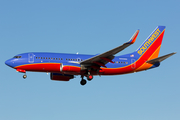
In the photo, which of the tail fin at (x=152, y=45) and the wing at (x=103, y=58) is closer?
the wing at (x=103, y=58)

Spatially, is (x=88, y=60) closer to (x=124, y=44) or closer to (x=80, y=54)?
(x=80, y=54)

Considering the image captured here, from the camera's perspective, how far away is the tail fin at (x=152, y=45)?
5388cm

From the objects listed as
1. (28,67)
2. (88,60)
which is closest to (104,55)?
(88,60)

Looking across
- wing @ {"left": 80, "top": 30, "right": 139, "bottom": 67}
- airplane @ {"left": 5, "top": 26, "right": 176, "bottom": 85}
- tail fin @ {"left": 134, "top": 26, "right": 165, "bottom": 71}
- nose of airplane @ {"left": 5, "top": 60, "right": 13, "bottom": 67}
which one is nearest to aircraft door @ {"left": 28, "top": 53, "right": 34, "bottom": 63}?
airplane @ {"left": 5, "top": 26, "right": 176, "bottom": 85}

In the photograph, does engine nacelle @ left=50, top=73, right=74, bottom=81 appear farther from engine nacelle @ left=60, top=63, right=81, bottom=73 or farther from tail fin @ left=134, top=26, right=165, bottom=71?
tail fin @ left=134, top=26, right=165, bottom=71

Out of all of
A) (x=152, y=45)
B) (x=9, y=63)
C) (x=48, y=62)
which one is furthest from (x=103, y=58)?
(x=9, y=63)

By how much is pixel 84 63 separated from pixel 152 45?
41.6 feet

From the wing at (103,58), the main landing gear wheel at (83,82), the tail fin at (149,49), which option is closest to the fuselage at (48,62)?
the wing at (103,58)

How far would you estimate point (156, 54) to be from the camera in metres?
54.9

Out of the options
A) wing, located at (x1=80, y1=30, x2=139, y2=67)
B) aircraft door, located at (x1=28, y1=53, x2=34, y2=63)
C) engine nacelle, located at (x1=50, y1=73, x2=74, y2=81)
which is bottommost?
engine nacelle, located at (x1=50, y1=73, x2=74, y2=81)

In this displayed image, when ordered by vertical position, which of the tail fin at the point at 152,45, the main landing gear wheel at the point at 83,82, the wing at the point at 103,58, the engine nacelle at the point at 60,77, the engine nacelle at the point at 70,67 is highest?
the tail fin at the point at 152,45

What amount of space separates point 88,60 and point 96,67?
7.02 feet

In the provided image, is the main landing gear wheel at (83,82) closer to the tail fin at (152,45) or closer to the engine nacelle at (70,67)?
the engine nacelle at (70,67)

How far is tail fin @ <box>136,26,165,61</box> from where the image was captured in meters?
53.9
